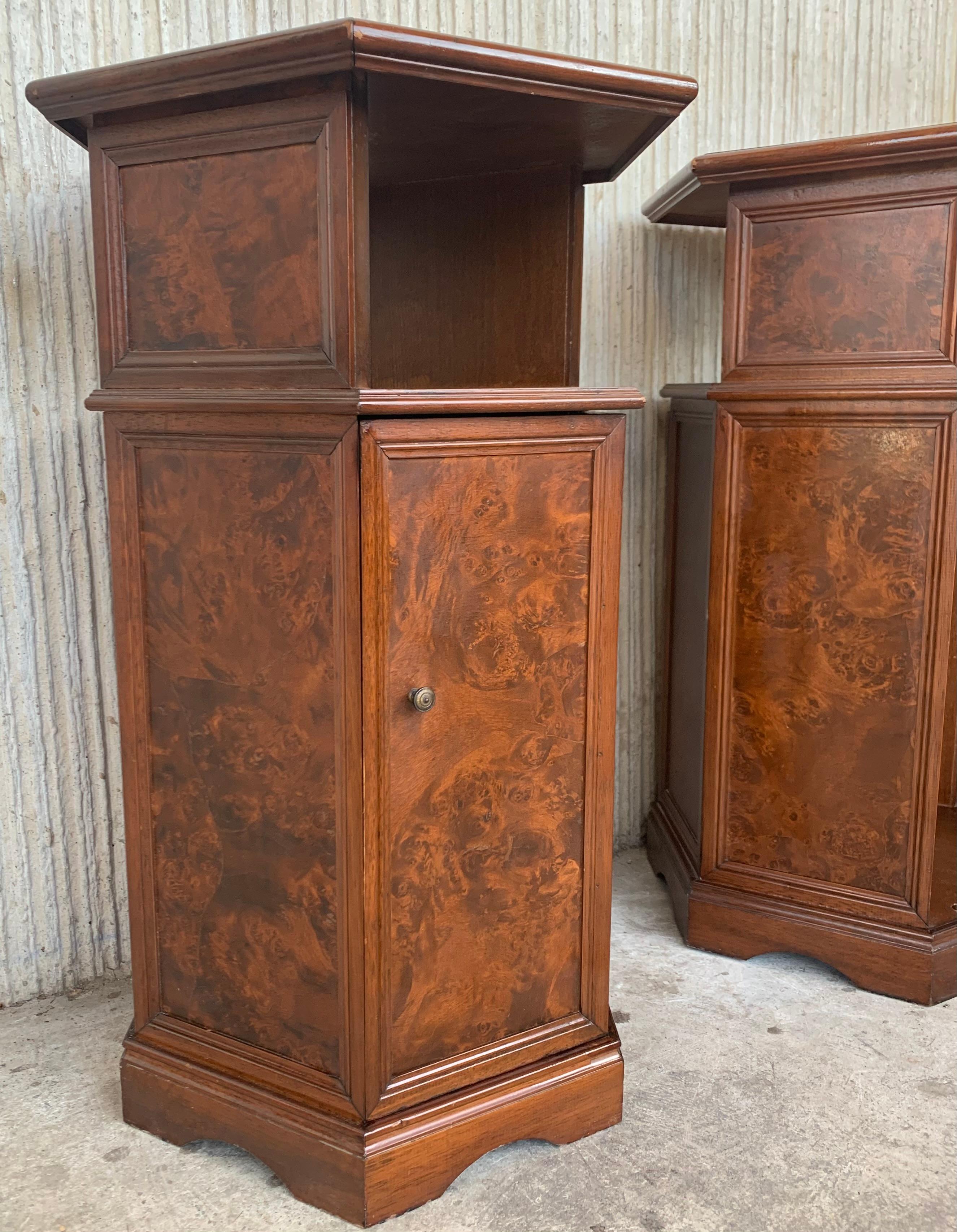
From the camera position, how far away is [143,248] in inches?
70.6

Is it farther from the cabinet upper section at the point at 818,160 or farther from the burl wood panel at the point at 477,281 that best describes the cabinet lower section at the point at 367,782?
the cabinet upper section at the point at 818,160

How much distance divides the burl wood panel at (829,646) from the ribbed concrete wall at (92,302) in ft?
2.29

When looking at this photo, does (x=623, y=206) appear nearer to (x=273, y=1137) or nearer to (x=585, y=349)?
(x=585, y=349)

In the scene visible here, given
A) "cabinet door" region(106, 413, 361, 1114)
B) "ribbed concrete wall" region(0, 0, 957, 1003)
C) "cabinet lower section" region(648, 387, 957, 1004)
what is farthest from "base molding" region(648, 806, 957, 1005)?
"cabinet door" region(106, 413, 361, 1114)

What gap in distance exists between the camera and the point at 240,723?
1846mm

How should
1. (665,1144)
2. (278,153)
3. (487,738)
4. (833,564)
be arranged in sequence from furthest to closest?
1. (833,564)
2. (665,1144)
3. (487,738)
4. (278,153)

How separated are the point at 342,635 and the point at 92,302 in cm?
110

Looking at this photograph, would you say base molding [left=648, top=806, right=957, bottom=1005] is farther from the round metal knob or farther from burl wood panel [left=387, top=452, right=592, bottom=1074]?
the round metal knob

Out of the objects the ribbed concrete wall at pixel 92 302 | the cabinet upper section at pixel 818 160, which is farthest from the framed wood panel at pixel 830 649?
the ribbed concrete wall at pixel 92 302

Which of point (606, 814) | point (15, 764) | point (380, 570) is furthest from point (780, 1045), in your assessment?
point (15, 764)

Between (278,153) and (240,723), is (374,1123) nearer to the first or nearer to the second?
(240,723)

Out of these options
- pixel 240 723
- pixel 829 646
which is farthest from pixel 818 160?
pixel 240 723

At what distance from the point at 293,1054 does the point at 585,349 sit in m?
1.98

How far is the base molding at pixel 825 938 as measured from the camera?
2484mm
